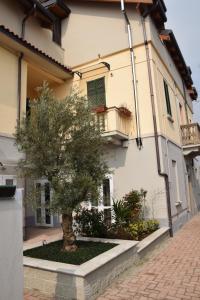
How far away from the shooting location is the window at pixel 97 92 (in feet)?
38.0

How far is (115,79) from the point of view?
449 inches

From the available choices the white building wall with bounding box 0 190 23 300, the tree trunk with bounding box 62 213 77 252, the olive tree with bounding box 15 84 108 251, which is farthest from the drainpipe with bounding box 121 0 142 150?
the white building wall with bounding box 0 190 23 300

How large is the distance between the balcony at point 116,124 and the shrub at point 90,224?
281cm

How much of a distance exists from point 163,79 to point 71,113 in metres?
7.41

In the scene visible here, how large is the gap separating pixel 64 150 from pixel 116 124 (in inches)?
161

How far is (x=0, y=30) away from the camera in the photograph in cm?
855

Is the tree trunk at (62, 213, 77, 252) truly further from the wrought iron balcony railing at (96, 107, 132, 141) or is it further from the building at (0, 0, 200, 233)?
the wrought iron balcony railing at (96, 107, 132, 141)

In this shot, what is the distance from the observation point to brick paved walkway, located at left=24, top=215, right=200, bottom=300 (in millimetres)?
4949

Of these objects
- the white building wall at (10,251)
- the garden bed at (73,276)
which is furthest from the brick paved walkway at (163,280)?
the white building wall at (10,251)

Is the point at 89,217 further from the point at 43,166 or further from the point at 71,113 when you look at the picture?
the point at 71,113

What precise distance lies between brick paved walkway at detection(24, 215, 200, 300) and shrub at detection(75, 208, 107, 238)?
173 centimetres

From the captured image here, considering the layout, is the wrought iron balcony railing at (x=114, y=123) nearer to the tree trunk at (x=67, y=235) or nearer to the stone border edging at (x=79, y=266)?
the tree trunk at (x=67, y=235)

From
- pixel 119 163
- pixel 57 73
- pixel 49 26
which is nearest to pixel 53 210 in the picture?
pixel 119 163

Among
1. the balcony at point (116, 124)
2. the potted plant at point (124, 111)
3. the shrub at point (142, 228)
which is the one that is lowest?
the shrub at point (142, 228)
